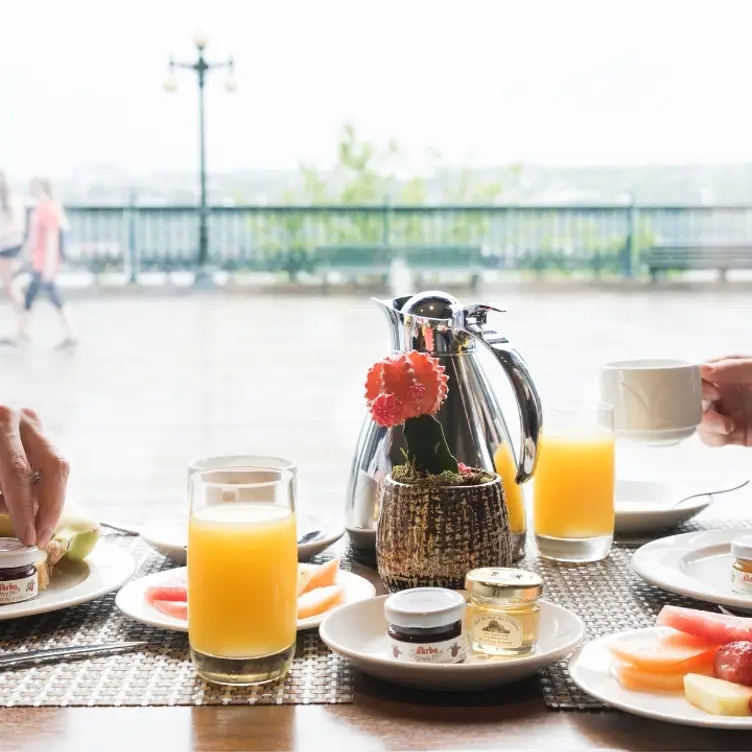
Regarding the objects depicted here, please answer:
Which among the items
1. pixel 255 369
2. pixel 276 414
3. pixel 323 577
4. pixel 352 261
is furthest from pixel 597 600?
pixel 352 261

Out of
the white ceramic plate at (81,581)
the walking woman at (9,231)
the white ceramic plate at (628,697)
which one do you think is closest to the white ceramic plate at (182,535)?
the white ceramic plate at (81,581)

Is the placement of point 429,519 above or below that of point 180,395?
above

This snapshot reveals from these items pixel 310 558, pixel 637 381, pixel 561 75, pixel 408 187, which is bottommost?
pixel 310 558

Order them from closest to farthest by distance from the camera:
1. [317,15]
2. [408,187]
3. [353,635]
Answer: [353,635] < [317,15] < [408,187]

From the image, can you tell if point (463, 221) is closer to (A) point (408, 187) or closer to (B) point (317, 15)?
(A) point (408, 187)

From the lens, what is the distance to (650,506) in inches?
46.5

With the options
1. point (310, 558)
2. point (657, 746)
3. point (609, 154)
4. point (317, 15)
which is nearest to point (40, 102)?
point (317, 15)

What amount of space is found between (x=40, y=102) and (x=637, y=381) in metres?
7.00

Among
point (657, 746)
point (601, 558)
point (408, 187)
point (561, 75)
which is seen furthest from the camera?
point (408, 187)

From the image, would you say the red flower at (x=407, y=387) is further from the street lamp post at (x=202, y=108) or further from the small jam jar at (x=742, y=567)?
the street lamp post at (x=202, y=108)

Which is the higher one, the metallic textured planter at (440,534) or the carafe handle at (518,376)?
the carafe handle at (518,376)

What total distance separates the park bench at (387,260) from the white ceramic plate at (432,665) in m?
7.79

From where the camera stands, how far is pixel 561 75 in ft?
22.9

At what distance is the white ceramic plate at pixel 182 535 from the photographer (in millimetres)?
1022
